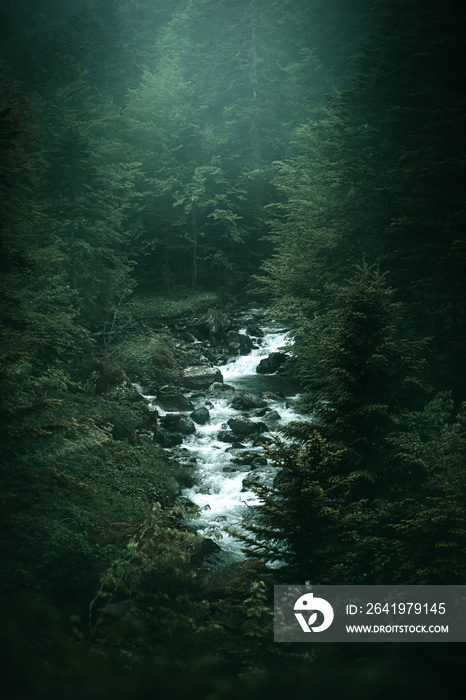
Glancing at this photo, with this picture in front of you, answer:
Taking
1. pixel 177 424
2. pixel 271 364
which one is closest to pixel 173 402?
pixel 177 424

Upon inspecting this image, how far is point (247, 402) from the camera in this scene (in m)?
15.6

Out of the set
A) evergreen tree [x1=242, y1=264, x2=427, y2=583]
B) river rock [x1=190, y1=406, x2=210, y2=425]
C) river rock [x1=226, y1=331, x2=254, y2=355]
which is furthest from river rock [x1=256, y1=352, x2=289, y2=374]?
evergreen tree [x1=242, y1=264, x2=427, y2=583]

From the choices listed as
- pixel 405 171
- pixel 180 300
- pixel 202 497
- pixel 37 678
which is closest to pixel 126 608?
pixel 37 678

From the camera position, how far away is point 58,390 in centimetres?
1133

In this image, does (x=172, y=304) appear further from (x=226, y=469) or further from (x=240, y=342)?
(x=226, y=469)

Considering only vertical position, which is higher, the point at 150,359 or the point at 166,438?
the point at 150,359

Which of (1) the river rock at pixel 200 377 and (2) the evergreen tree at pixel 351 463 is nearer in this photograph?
(2) the evergreen tree at pixel 351 463

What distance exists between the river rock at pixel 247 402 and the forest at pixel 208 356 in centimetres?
214

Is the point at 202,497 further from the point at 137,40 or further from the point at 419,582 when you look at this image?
the point at 137,40

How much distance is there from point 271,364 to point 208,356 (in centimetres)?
352

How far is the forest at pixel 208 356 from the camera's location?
390 centimetres

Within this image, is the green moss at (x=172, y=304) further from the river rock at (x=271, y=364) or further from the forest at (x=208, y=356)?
the river rock at (x=271, y=364)

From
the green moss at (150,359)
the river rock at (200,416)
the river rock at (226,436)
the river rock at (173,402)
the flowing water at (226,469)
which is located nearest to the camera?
the flowing water at (226,469)

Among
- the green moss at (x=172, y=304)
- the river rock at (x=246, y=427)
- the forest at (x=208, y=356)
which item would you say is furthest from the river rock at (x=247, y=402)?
the green moss at (x=172, y=304)
